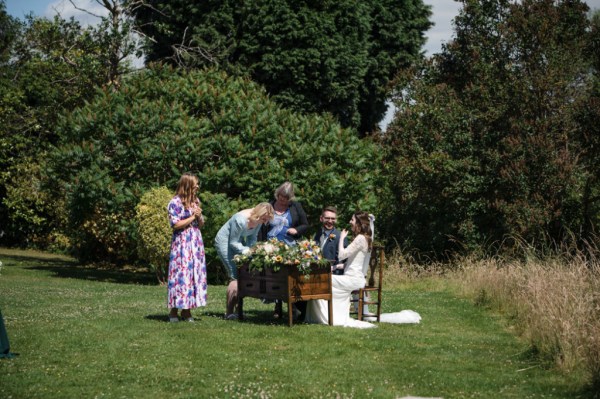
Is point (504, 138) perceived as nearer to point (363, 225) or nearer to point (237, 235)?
point (363, 225)

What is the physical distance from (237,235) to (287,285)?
4.09ft

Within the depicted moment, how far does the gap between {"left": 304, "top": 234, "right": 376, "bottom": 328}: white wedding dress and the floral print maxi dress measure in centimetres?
158

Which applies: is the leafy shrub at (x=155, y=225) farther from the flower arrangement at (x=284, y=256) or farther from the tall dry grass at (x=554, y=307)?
the flower arrangement at (x=284, y=256)

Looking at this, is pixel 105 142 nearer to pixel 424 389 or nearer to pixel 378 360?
pixel 378 360

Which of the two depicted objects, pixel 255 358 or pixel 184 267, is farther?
pixel 184 267

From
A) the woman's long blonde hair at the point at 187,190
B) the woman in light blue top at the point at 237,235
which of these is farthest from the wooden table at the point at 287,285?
the woman's long blonde hair at the point at 187,190

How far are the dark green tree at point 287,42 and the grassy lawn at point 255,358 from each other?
1922 centimetres

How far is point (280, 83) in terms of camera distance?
33.2 m

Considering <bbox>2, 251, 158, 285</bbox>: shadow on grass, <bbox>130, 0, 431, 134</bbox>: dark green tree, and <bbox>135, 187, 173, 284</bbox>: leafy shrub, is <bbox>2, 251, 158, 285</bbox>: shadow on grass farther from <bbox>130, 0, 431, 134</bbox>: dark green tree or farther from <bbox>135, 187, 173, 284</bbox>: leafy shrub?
<bbox>130, 0, 431, 134</bbox>: dark green tree

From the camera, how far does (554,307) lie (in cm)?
1018

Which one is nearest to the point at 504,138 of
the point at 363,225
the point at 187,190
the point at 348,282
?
the point at 363,225

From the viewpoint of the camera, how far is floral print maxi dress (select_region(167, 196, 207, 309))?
1175cm

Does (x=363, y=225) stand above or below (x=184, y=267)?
above

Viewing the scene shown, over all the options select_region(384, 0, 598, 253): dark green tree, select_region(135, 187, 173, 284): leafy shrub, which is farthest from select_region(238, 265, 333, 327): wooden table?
select_region(384, 0, 598, 253): dark green tree
